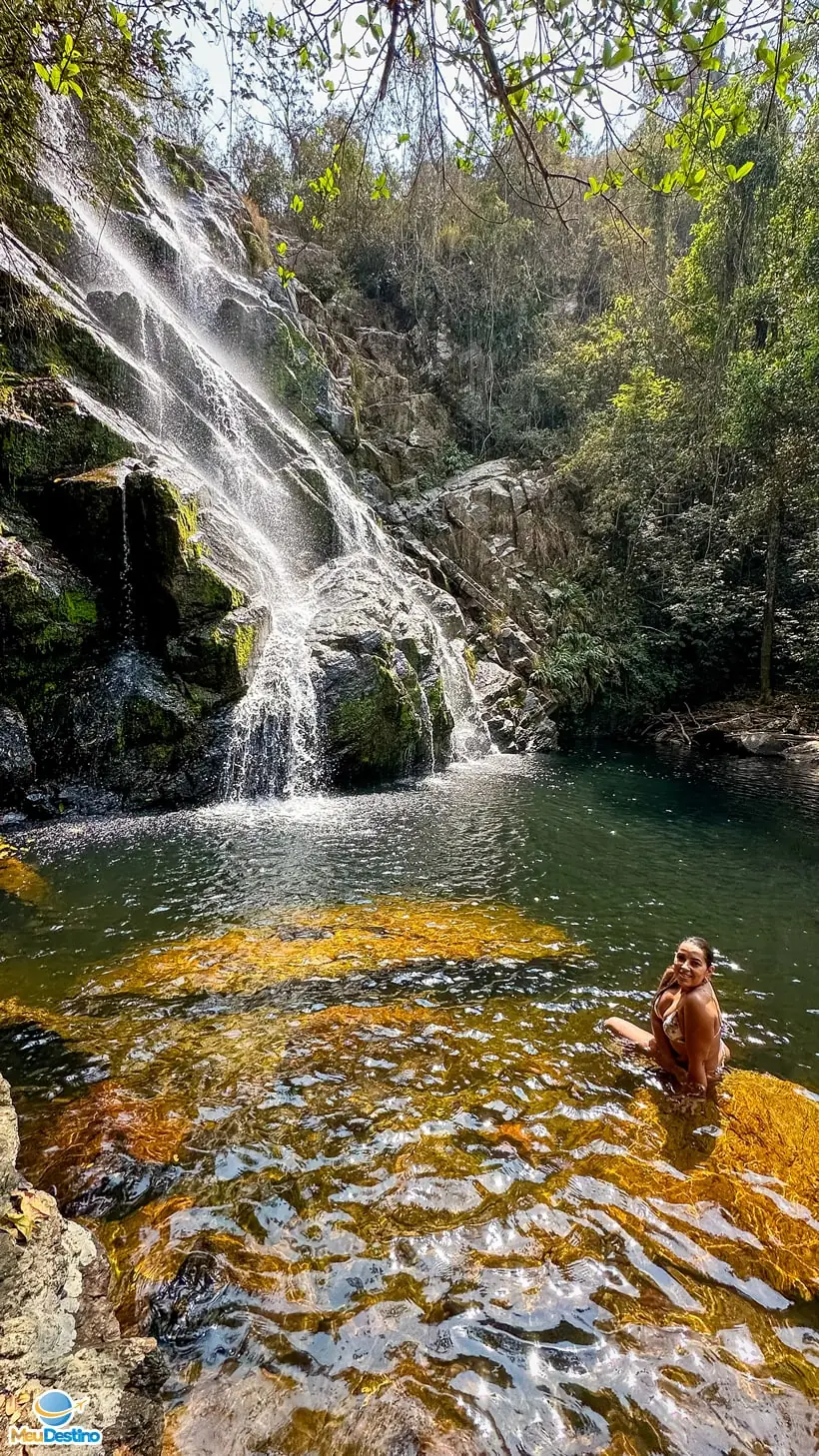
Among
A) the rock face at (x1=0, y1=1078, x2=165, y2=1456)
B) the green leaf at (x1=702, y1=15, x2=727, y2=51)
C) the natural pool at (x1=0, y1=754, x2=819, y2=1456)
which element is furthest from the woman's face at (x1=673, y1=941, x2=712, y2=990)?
the green leaf at (x1=702, y1=15, x2=727, y2=51)

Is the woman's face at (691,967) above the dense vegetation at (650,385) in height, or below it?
below

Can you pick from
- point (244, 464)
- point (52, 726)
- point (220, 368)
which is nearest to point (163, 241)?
point (220, 368)

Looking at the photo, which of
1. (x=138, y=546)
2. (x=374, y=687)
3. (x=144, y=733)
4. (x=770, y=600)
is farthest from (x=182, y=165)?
(x=770, y=600)

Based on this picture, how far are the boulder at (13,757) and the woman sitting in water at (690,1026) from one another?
31.7ft

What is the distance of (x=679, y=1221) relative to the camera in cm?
321

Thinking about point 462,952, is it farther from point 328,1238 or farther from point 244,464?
point 244,464

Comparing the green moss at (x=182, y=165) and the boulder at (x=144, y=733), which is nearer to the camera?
the boulder at (x=144, y=733)

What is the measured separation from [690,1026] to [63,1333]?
Result: 3619mm

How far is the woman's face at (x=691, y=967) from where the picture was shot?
4.25 meters

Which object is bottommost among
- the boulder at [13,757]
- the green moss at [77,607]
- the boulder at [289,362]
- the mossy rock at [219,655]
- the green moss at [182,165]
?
the boulder at [13,757]

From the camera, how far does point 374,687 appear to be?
13.2 meters

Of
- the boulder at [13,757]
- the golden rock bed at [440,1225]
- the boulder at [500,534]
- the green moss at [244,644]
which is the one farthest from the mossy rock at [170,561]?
the boulder at [500,534]

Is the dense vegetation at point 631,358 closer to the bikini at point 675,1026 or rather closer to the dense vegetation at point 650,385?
the dense vegetation at point 650,385

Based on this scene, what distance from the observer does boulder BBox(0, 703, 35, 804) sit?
32.3ft
